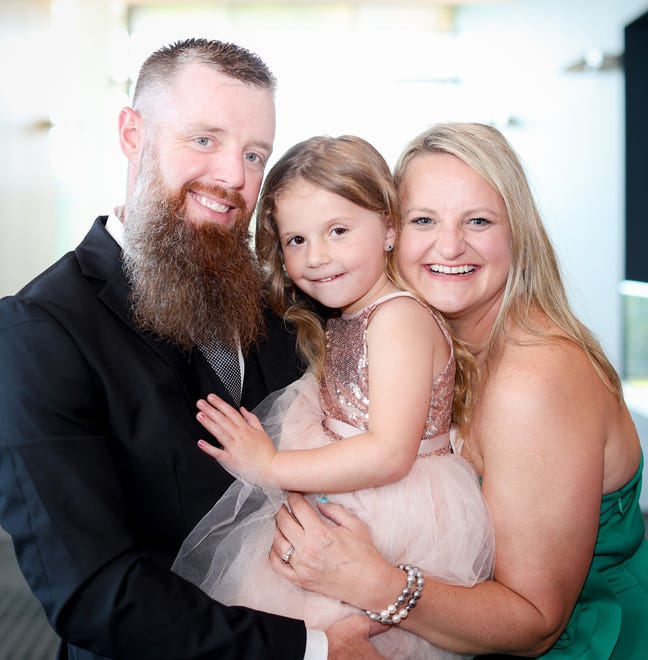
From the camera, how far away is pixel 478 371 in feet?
→ 6.39

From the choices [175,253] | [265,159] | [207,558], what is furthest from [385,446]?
[265,159]

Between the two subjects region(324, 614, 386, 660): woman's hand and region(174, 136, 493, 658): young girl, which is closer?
region(324, 614, 386, 660): woman's hand

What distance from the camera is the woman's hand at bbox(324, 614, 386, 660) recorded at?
1.51m

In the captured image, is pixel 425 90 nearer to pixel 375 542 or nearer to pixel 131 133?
pixel 131 133

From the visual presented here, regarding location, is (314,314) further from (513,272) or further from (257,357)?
(513,272)

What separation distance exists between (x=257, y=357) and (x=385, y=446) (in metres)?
0.50

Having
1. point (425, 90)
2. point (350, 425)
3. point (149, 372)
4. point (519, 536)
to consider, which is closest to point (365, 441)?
point (350, 425)

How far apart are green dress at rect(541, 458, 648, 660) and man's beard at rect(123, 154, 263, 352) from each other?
1068 mm

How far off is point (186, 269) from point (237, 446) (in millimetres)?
514

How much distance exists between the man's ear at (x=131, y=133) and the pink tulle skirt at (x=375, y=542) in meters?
0.97

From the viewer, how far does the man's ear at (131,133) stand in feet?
6.54

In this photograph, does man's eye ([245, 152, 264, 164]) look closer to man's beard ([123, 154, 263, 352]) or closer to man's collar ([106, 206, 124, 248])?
man's beard ([123, 154, 263, 352])

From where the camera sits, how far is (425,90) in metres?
6.13

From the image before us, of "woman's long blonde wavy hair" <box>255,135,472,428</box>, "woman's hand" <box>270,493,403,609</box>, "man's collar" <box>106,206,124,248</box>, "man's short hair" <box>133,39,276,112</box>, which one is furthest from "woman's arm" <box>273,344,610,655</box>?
"man's short hair" <box>133,39,276,112</box>
